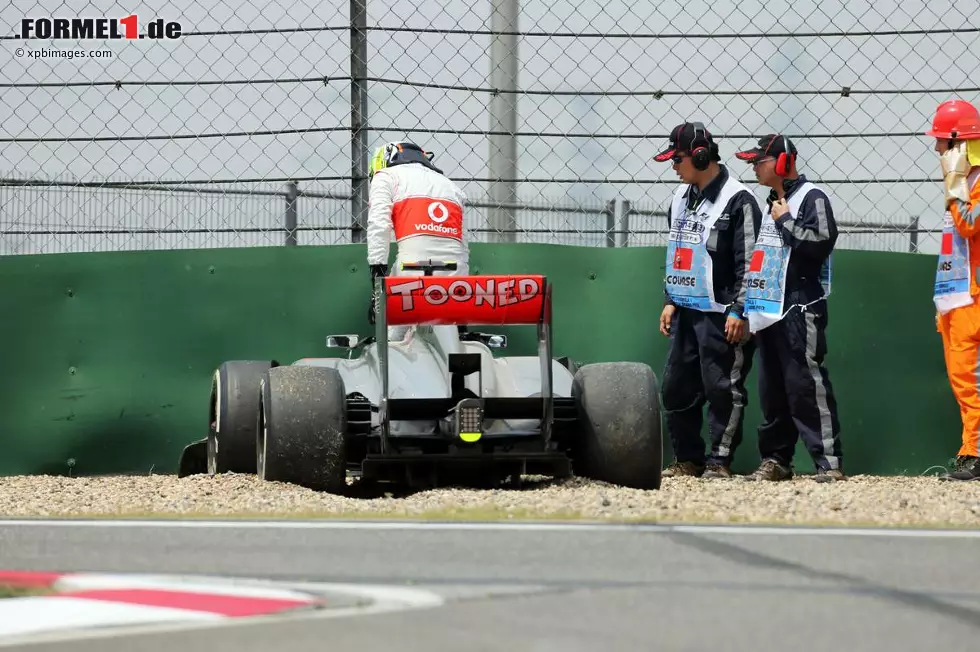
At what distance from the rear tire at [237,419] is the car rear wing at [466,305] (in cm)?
109

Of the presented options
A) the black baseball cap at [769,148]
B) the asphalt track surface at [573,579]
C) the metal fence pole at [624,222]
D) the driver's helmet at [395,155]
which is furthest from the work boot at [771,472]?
the asphalt track surface at [573,579]

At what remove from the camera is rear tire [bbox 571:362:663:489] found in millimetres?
7680

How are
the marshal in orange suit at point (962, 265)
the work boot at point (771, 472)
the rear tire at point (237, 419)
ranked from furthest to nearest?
1. the work boot at point (771, 472)
2. the marshal in orange suit at point (962, 265)
3. the rear tire at point (237, 419)

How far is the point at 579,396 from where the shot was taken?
7812mm

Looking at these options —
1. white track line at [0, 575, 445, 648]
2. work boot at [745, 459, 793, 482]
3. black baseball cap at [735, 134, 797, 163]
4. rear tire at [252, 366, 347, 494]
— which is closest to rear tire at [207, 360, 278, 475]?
rear tire at [252, 366, 347, 494]

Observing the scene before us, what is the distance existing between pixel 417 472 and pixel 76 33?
12.3 feet

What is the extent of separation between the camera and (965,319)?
8.98 m

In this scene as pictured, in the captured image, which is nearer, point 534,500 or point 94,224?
point 534,500

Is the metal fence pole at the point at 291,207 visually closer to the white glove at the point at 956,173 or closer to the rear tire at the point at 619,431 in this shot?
the rear tire at the point at 619,431

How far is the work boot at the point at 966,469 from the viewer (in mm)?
8953

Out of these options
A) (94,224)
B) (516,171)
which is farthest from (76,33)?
(516,171)

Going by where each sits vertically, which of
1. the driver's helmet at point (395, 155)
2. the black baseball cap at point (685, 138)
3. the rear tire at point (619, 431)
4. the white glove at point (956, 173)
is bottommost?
the rear tire at point (619, 431)

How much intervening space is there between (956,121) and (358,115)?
3.30m

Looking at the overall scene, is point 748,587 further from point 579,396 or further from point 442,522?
point 579,396
